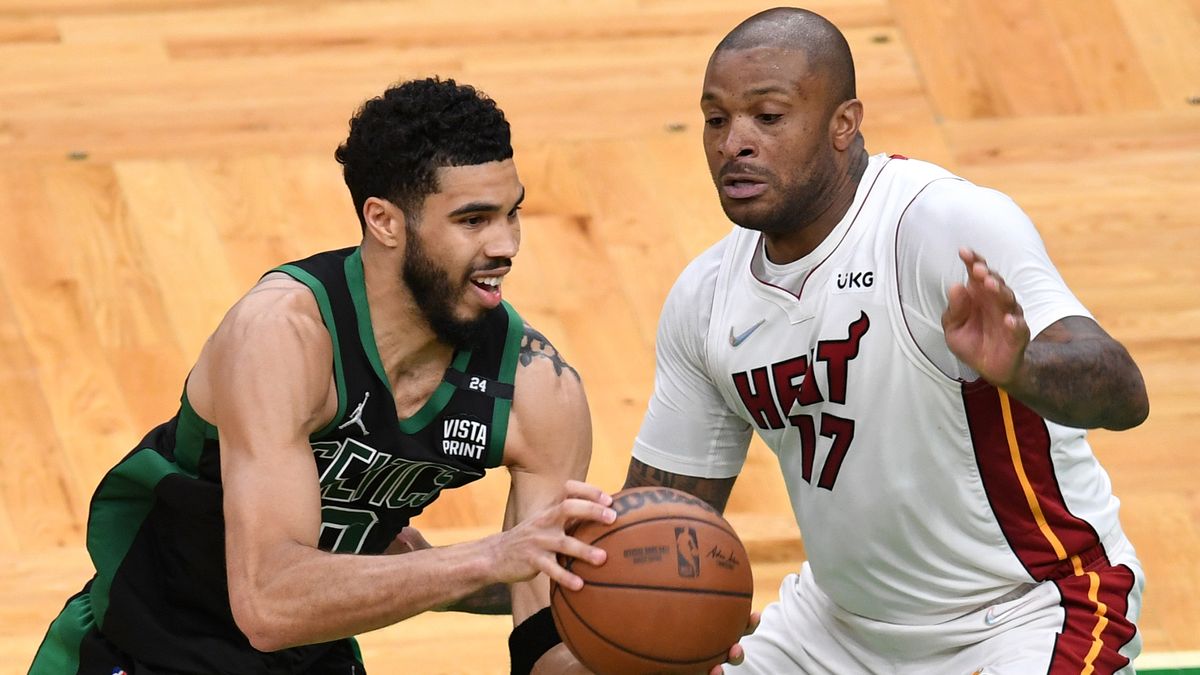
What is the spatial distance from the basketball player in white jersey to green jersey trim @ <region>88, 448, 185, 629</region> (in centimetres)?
134

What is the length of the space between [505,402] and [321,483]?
17.1 inches

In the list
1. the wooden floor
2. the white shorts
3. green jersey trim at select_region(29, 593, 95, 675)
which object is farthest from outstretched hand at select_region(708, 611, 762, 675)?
the wooden floor

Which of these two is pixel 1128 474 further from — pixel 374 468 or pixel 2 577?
pixel 2 577

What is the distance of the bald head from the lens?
407cm

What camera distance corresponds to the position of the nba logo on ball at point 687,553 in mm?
3689

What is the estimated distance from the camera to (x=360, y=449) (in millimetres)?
4047

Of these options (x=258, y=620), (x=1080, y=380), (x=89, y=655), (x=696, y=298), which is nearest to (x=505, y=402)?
(x=696, y=298)

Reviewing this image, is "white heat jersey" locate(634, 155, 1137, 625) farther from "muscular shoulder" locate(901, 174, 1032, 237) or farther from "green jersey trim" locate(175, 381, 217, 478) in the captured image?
"green jersey trim" locate(175, 381, 217, 478)

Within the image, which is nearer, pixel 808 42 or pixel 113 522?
pixel 808 42

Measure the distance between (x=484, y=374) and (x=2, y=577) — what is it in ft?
7.72

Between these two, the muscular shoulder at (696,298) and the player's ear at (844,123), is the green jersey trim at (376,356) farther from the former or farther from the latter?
the player's ear at (844,123)

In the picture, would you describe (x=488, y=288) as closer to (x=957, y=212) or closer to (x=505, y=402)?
(x=505, y=402)

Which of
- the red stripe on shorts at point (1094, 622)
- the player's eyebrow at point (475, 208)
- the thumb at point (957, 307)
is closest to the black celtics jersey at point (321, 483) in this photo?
the player's eyebrow at point (475, 208)

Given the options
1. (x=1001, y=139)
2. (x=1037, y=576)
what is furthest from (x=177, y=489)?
(x=1001, y=139)
